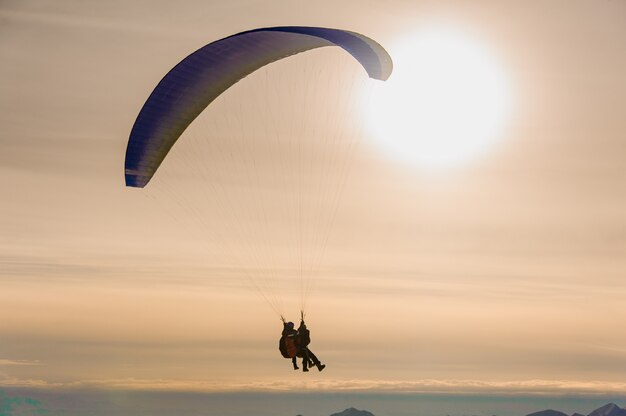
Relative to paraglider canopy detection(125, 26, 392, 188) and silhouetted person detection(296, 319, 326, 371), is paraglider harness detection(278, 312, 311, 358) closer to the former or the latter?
silhouetted person detection(296, 319, 326, 371)

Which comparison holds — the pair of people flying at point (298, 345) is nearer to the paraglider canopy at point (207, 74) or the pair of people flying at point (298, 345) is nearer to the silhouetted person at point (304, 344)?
the silhouetted person at point (304, 344)

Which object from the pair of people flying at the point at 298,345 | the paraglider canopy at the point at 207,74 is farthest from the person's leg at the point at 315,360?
the paraglider canopy at the point at 207,74

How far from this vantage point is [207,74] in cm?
4266

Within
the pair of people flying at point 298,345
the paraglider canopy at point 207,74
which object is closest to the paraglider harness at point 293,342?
the pair of people flying at point 298,345

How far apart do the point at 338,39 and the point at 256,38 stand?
11.3 ft

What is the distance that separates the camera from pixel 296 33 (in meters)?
40.8

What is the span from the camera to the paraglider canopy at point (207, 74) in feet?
136

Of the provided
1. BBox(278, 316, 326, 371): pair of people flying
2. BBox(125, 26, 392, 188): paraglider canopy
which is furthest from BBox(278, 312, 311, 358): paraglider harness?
BBox(125, 26, 392, 188): paraglider canopy

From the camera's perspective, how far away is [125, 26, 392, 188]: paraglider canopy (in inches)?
1635

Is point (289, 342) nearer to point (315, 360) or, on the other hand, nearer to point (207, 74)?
point (315, 360)

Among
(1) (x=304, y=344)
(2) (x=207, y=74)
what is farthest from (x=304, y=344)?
(2) (x=207, y=74)

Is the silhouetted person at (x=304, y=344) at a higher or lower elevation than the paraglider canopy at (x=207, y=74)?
lower

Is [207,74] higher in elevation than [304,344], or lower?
higher

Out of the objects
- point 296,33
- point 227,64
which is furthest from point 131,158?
point 296,33
